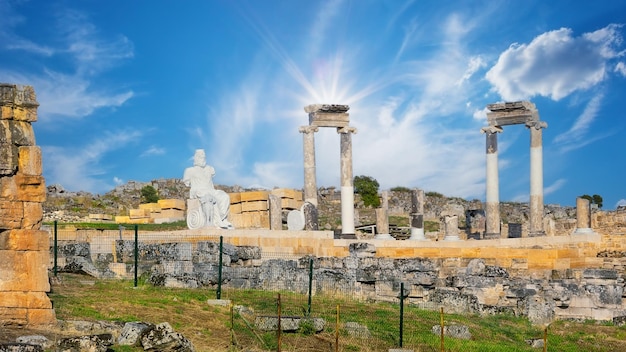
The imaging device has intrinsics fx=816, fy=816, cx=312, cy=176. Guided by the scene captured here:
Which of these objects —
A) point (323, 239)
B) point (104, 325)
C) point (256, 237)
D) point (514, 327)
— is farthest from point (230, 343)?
point (323, 239)

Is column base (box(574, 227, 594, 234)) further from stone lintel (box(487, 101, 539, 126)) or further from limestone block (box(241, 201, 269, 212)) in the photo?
limestone block (box(241, 201, 269, 212))

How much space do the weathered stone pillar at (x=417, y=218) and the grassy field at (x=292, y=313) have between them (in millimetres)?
14725

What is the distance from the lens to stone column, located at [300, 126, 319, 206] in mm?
38562

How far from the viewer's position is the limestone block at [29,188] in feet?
49.0

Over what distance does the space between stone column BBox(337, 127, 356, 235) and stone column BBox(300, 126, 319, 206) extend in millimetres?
1354

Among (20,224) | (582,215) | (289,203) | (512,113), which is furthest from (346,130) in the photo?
(20,224)

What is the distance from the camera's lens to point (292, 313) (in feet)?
61.0

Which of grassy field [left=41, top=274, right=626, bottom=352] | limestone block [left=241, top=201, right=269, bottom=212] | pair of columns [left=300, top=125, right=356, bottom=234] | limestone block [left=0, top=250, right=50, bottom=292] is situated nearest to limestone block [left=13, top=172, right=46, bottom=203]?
limestone block [left=0, top=250, right=50, bottom=292]

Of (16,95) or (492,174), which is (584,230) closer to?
(492,174)

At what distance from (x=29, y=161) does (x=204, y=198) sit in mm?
14892

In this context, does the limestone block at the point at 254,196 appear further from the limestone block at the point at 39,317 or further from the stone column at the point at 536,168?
the limestone block at the point at 39,317

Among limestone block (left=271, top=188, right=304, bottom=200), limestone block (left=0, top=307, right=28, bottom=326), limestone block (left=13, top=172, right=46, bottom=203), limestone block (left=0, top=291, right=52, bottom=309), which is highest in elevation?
limestone block (left=271, top=188, right=304, bottom=200)

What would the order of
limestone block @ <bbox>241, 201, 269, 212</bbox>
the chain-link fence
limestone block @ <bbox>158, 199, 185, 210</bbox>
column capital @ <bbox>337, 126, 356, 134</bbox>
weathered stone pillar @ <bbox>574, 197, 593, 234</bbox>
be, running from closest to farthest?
the chain-link fence → weathered stone pillar @ <bbox>574, 197, 593, 234</bbox> → column capital @ <bbox>337, 126, 356, 134</bbox> → limestone block @ <bbox>241, 201, 269, 212</bbox> → limestone block @ <bbox>158, 199, 185, 210</bbox>

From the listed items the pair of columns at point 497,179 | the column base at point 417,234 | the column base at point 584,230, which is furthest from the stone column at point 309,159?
the column base at point 584,230
